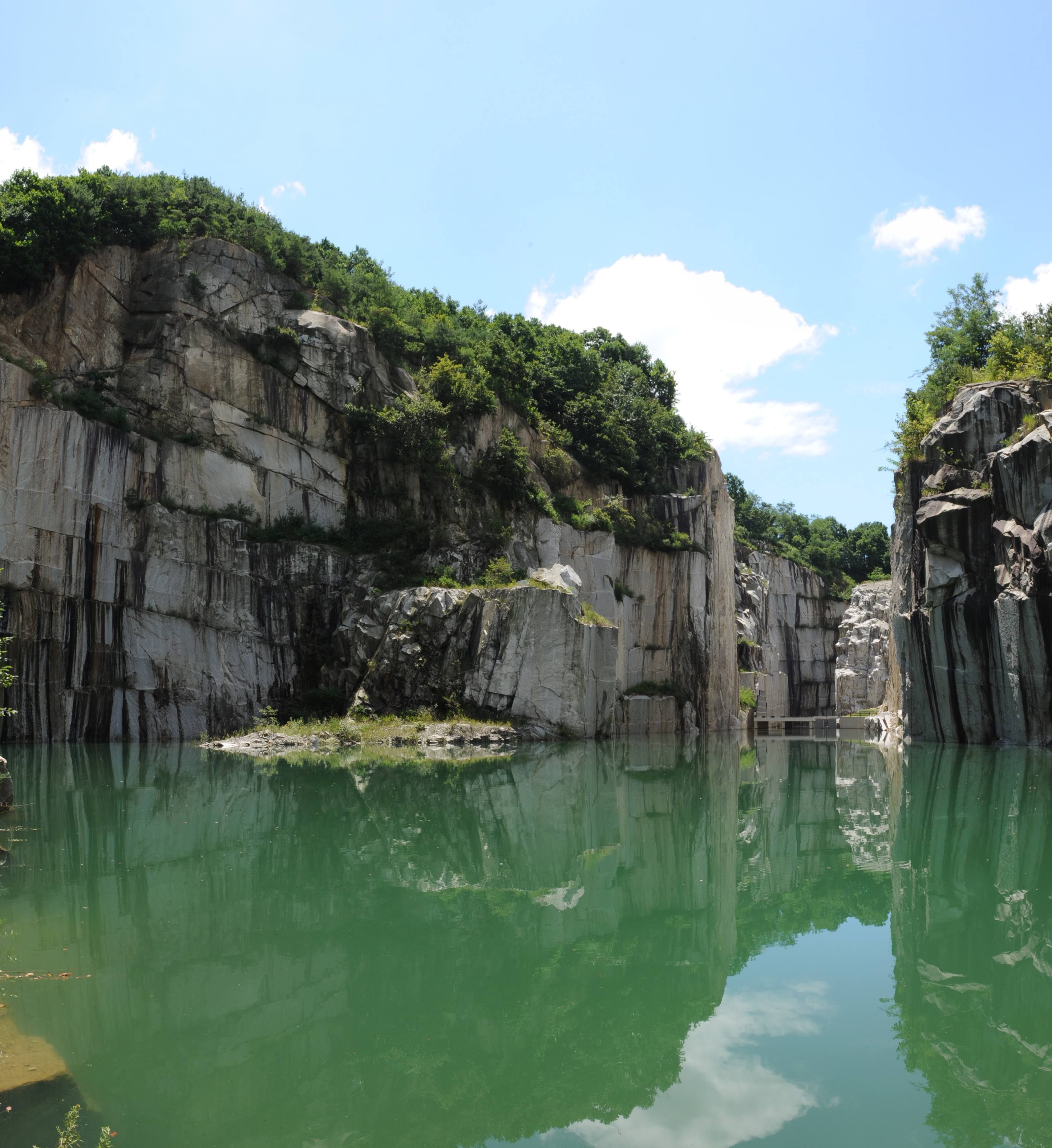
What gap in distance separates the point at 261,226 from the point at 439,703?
2276 centimetres

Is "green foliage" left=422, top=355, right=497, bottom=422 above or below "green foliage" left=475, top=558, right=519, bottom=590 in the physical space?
above

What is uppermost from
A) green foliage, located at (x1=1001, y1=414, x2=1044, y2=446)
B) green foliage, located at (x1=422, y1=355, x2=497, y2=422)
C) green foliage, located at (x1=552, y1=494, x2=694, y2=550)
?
green foliage, located at (x1=422, y1=355, x2=497, y2=422)

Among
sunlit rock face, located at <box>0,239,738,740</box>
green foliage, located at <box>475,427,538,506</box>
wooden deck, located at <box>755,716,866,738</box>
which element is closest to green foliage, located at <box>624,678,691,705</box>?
sunlit rock face, located at <box>0,239,738,740</box>

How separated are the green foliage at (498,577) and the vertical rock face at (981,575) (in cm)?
1466

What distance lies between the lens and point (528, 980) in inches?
257

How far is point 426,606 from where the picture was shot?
1234 inches

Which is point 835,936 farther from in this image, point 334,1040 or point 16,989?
point 16,989

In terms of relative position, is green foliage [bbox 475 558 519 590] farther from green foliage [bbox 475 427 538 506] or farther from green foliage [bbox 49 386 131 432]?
green foliage [bbox 49 386 131 432]

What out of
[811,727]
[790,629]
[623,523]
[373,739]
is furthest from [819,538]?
[373,739]

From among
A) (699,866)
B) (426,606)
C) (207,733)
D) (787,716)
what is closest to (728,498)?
(787,716)

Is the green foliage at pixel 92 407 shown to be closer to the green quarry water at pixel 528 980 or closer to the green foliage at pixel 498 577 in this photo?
the green foliage at pixel 498 577

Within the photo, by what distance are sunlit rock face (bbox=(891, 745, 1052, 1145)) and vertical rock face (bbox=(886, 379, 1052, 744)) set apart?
15222 millimetres

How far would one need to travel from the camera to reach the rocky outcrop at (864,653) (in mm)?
60000

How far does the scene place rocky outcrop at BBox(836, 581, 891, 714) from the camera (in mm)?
60000
